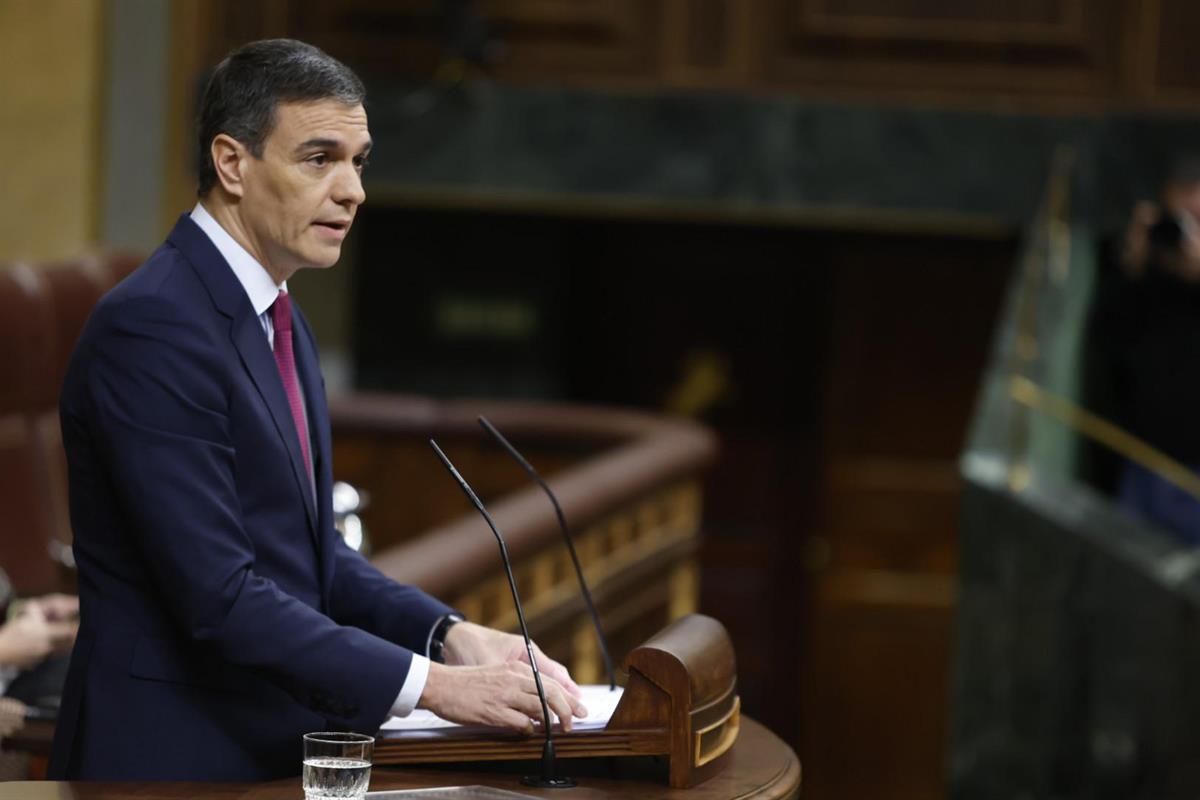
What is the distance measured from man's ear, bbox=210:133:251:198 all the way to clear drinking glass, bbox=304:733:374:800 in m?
0.57

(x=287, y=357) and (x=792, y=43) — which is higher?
(x=287, y=357)

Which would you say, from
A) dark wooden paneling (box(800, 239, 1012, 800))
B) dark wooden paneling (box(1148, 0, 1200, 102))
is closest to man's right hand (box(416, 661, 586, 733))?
dark wooden paneling (box(1148, 0, 1200, 102))

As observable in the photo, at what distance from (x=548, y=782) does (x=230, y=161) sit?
0.71 meters

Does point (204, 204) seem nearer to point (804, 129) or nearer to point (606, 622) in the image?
point (606, 622)

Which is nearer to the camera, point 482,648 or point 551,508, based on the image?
point 482,648

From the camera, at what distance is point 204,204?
80.5 inches

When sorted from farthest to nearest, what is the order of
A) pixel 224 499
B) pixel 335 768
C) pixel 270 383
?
1. pixel 270 383
2. pixel 224 499
3. pixel 335 768

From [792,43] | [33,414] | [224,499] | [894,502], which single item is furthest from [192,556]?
[894,502]

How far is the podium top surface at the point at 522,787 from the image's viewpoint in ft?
6.11

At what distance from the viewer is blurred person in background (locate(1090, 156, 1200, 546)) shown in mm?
6129

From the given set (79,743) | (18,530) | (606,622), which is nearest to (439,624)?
(79,743)

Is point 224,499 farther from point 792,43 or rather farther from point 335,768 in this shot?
point 792,43

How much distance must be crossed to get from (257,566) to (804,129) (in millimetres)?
5137

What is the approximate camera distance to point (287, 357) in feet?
6.95
